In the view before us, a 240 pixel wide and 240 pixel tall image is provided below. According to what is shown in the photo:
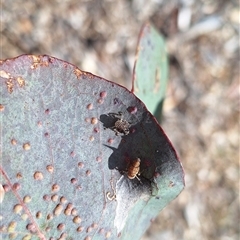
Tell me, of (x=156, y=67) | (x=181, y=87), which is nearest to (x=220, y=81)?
(x=181, y=87)

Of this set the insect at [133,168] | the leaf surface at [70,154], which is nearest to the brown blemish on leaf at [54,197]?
the leaf surface at [70,154]

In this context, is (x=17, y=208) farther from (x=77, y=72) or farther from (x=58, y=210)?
(x=77, y=72)

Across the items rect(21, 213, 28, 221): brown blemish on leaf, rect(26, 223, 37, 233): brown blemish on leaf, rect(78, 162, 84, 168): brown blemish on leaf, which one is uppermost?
rect(78, 162, 84, 168): brown blemish on leaf

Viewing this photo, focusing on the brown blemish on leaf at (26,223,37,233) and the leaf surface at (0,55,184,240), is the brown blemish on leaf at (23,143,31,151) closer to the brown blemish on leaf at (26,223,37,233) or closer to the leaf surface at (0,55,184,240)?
the leaf surface at (0,55,184,240)

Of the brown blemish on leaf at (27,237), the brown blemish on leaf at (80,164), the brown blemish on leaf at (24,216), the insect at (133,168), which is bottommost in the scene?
the brown blemish on leaf at (27,237)

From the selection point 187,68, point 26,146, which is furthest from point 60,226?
point 187,68

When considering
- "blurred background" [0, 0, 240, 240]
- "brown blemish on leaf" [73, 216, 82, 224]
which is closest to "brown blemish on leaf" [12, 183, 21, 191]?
"brown blemish on leaf" [73, 216, 82, 224]

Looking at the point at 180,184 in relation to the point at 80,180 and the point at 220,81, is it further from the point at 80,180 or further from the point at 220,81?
the point at 220,81

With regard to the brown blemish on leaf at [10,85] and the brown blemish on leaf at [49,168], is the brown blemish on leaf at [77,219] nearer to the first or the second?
the brown blemish on leaf at [49,168]
